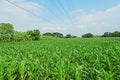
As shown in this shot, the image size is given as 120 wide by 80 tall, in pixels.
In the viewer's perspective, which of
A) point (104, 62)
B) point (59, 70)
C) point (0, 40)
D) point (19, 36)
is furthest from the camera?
point (19, 36)

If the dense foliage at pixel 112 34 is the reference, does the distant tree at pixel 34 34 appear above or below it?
above

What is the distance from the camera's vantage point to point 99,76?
13.7 feet

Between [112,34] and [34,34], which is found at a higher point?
[34,34]

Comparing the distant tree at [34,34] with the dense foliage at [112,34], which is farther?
the dense foliage at [112,34]

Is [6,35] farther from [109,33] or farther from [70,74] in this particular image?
[109,33]

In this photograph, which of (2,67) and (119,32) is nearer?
(2,67)

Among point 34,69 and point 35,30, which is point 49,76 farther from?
point 35,30

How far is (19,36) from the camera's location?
3341 centimetres

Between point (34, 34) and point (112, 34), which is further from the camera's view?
point (112, 34)

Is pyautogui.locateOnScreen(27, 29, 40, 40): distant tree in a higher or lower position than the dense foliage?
higher

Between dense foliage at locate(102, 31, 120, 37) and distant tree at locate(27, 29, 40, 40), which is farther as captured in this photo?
dense foliage at locate(102, 31, 120, 37)

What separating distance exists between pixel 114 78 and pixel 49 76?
124 centimetres

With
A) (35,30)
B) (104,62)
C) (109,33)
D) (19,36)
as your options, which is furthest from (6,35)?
(109,33)

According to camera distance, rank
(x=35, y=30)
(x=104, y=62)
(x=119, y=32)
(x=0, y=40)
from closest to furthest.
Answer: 1. (x=104, y=62)
2. (x=0, y=40)
3. (x=35, y=30)
4. (x=119, y=32)
